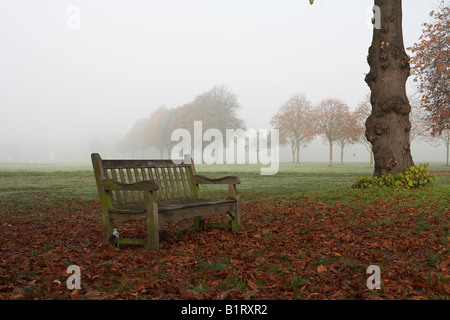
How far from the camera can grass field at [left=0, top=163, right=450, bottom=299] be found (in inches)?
144

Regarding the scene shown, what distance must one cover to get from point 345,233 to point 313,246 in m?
1.26

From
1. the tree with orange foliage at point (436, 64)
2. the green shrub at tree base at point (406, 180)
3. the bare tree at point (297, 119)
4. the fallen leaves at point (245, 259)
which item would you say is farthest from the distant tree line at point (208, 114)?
the fallen leaves at point (245, 259)

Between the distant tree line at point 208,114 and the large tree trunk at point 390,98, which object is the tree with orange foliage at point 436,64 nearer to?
the large tree trunk at point 390,98

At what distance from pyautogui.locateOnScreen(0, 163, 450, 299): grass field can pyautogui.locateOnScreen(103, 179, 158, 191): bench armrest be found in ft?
2.85

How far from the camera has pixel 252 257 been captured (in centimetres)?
488

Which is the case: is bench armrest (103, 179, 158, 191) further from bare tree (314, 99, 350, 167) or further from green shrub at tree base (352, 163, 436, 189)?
bare tree (314, 99, 350, 167)

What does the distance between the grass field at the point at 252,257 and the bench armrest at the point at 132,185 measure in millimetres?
868

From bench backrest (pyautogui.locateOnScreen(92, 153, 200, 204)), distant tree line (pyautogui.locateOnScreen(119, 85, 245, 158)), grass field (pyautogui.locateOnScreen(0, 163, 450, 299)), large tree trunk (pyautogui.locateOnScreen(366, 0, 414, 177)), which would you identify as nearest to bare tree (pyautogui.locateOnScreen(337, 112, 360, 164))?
distant tree line (pyautogui.locateOnScreen(119, 85, 245, 158))

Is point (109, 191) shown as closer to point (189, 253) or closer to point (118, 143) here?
point (189, 253)

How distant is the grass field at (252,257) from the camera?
3670mm

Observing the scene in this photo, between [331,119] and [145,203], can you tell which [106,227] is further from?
[331,119]
